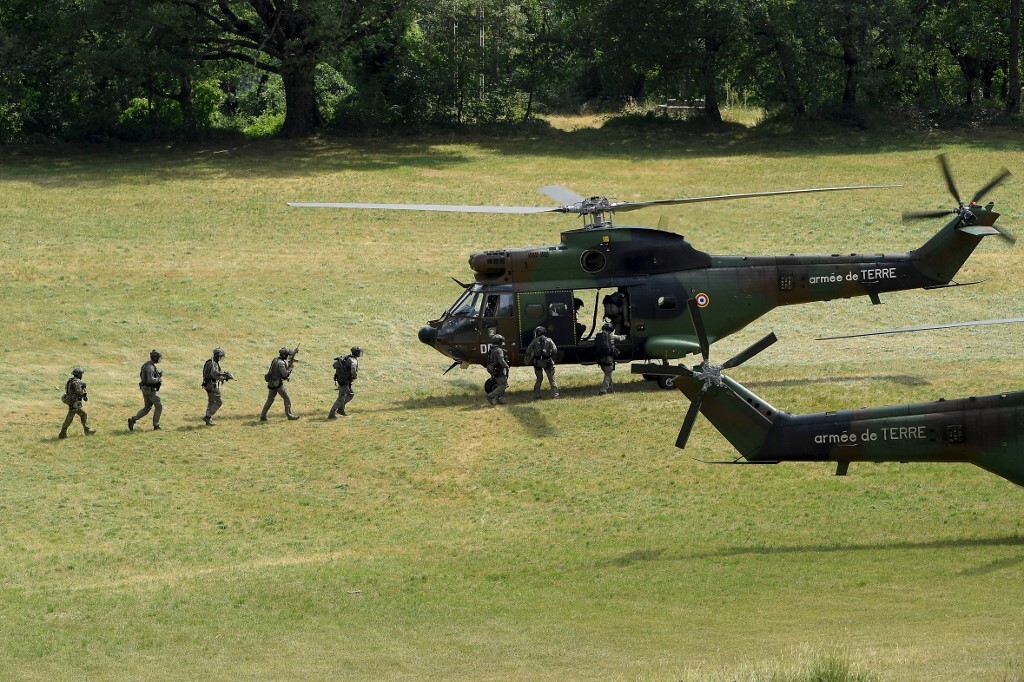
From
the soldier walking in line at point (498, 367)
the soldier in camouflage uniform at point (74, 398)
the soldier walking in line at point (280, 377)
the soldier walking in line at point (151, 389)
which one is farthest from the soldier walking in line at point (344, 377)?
A: the soldier in camouflage uniform at point (74, 398)

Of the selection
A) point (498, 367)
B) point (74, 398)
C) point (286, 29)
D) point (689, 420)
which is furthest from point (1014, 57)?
point (74, 398)

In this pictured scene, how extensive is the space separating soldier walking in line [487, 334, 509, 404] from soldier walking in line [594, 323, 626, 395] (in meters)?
1.93

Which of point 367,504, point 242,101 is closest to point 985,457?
point 367,504

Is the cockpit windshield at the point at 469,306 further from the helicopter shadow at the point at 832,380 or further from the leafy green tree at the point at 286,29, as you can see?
the leafy green tree at the point at 286,29

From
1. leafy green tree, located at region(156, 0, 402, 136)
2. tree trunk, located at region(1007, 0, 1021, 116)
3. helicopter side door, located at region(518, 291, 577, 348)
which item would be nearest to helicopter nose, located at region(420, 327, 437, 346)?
helicopter side door, located at region(518, 291, 577, 348)

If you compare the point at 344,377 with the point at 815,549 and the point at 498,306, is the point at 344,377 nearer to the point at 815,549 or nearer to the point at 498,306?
the point at 498,306

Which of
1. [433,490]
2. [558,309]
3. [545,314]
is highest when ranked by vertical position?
[558,309]

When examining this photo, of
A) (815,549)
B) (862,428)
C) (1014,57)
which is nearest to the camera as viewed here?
(862,428)

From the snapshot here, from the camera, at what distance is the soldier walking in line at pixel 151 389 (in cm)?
2688

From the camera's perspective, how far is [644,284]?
28.5 meters

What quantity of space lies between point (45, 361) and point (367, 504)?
12.6 metres

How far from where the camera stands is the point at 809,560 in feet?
63.4

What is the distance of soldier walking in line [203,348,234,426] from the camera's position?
27047 millimetres

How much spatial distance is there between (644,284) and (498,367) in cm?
362
